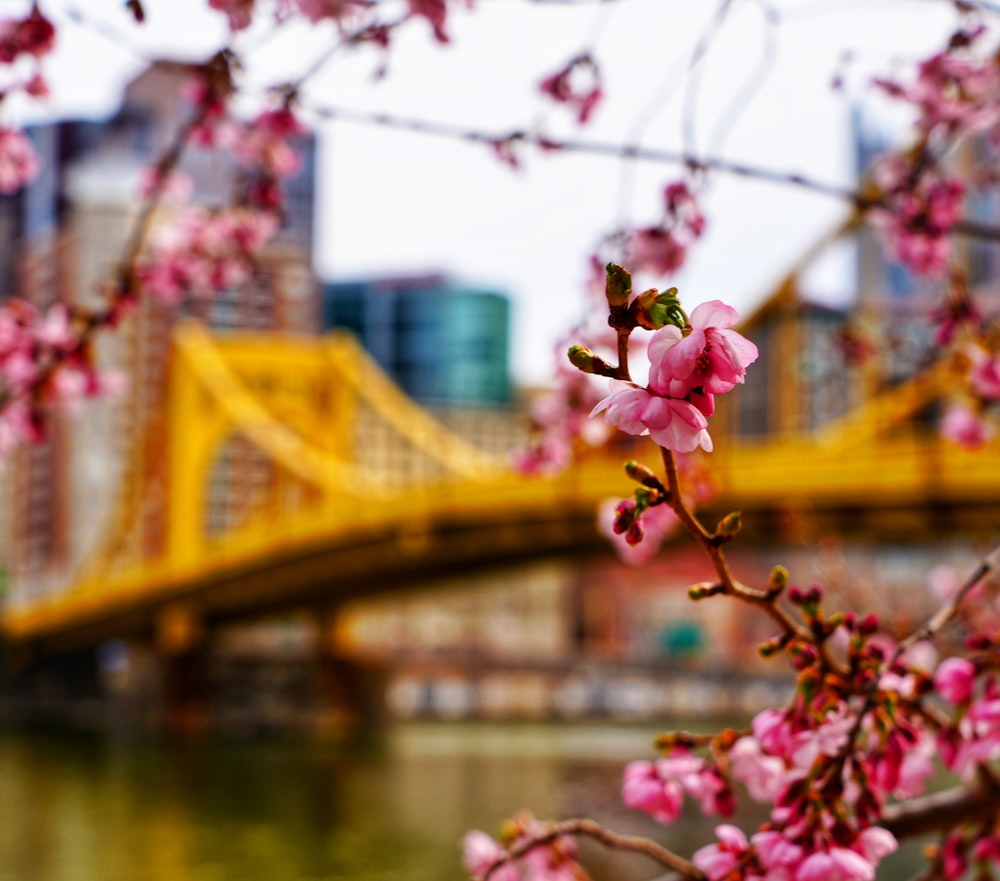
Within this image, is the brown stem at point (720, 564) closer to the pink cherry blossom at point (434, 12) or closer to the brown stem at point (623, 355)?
the brown stem at point (623, 355)

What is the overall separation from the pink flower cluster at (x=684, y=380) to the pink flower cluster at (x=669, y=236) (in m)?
1.43

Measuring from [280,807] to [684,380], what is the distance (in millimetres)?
12091

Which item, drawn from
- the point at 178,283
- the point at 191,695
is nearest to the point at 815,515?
the point at 178,283

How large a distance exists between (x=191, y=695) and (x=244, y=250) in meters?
21.9

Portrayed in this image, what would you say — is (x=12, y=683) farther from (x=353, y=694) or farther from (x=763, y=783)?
(x=763, y=783)

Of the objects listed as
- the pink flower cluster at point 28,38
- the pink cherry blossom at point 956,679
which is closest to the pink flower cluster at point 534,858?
the pink cherry blossom at point 956,679

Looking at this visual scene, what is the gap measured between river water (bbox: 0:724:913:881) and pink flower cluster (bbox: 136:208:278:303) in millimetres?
5429

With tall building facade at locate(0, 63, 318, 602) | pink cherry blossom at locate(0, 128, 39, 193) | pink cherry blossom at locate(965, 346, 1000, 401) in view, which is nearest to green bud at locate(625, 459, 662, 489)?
pink cherry blossom at locate(965, 346, 1000, 401)

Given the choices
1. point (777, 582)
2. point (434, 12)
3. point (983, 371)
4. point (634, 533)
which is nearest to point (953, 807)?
point (777, 582)

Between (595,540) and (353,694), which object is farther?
(353,694)

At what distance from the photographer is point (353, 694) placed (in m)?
26.0

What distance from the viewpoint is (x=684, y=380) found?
98 centimetres

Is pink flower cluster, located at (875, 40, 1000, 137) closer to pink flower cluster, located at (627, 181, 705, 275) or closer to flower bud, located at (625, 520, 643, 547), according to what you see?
pink flower cluster, located at (627, 181, 705, 275)

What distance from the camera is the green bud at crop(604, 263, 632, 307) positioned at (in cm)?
96
